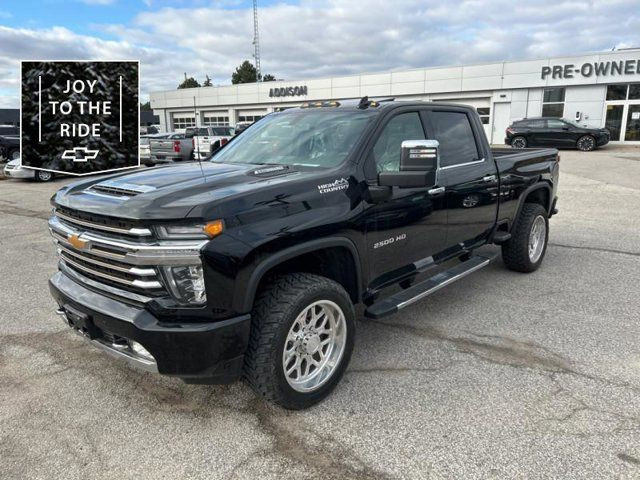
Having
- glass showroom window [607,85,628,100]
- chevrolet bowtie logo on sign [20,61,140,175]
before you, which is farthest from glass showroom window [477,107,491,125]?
chevrolet bowtie logo on sign [20,61,140,175]

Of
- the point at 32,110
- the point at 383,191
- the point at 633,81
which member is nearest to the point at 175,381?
Result: the point at 383,191

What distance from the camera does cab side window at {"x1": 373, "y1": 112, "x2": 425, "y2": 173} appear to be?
11.8 ft

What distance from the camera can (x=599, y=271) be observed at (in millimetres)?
5762

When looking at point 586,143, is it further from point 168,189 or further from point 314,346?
point 168,189

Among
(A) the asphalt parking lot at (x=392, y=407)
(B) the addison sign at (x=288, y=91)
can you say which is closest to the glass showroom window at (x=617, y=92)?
(B) the addison sign at (x=288, y=91)

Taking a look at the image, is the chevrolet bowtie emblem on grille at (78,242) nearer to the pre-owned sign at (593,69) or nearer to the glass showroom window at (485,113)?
the pre-owned sign at (593,69)

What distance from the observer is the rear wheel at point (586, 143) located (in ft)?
79.8

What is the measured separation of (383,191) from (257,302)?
47.1 inches

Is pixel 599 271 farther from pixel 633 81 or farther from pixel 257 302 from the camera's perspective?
pixel 633 81

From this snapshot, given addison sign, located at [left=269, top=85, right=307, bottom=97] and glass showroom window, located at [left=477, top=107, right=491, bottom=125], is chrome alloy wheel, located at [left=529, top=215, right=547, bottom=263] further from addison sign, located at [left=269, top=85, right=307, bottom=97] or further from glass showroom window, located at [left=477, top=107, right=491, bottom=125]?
addison sign, located at [left=269, top=85, right=307, bottom=97]

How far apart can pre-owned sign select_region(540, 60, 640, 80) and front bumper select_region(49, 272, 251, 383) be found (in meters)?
31.2

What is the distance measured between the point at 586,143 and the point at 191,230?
26.6m

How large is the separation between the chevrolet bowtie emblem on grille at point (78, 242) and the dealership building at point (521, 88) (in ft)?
72.2

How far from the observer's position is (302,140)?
3867 mm
